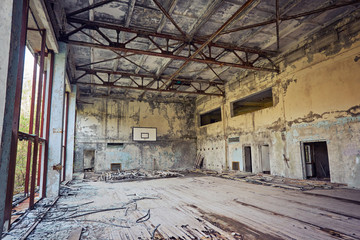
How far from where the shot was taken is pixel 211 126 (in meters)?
16.2

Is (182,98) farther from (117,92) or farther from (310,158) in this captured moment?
(310,158)

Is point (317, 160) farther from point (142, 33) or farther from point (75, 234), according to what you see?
point (75, 234)

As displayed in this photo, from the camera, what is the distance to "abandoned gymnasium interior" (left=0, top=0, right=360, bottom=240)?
360 centimetres

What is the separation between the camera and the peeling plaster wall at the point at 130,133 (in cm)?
1552

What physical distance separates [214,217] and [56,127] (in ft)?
17.3

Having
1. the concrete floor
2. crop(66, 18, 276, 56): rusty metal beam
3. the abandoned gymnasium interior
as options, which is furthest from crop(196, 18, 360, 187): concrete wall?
crop(66, 18, 276, 56): rusty metal beam

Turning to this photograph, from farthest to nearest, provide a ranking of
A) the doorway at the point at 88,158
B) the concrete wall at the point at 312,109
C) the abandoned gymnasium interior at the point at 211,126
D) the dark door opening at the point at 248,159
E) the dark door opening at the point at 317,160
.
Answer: the doorway at the point at 88,158 → the dark door opening at the point at 248,159 → the dark door opening at the point at 317,160 → the concrete wall at the point at 312,109 → the abandoned gymnasium interior at the point at 211,126

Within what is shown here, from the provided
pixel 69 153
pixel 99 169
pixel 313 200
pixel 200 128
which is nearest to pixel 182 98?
pixel 200 128

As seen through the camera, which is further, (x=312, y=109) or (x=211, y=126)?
(x=211, y=126)

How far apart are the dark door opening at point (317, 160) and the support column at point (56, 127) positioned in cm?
985

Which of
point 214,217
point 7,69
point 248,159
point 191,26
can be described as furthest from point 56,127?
point 248,159

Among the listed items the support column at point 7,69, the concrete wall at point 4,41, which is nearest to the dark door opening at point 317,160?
the support column at point 7,69

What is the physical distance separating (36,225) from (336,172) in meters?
9.17

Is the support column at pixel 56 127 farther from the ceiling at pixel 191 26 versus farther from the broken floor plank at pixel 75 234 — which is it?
the broken floor plank at pixel 75 234
